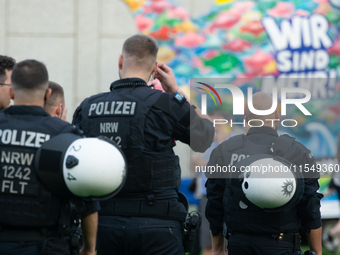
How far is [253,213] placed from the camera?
3.42 meters

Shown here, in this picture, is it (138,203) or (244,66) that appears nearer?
(138,203)

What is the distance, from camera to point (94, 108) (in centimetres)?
310

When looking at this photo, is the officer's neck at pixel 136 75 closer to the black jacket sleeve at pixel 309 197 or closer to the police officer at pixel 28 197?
the police officer at pixel 28 197

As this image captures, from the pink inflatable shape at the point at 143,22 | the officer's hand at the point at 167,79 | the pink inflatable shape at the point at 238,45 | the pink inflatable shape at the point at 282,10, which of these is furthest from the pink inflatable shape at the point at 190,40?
the officer's hand at the point at 167,79

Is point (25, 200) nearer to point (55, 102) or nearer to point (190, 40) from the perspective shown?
point (55, 102)

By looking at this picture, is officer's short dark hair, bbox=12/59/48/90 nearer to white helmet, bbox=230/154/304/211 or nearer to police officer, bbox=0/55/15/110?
police officer, bbox=0/55/15/110

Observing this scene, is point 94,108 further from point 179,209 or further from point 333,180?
point 333,180

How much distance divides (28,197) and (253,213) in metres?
1.66

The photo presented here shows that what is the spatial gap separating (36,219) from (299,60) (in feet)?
20.7

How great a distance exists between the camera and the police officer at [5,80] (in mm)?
3578

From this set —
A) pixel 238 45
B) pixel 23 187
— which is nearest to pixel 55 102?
pixel 23 187

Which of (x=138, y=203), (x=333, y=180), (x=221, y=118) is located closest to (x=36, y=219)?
(x=138, y=203)

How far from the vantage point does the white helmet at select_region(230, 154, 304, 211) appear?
305 cm

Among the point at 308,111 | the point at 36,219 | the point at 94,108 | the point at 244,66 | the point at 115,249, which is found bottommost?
the point at 115,249
